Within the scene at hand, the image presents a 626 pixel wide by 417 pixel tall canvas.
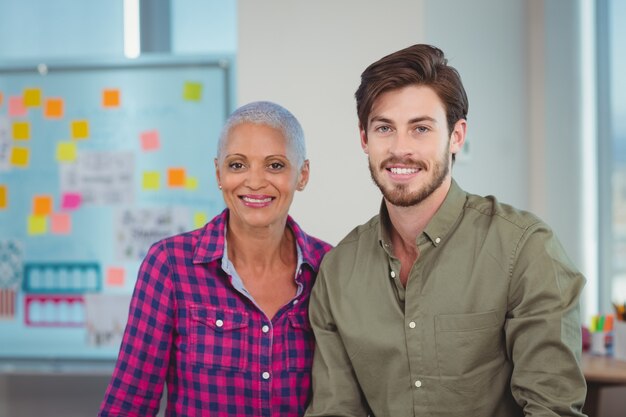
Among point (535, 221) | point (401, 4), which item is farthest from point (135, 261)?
point (535, 221)

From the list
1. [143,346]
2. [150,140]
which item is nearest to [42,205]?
[150,140]

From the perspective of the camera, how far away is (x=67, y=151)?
132 inches

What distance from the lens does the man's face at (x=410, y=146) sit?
5.60ft

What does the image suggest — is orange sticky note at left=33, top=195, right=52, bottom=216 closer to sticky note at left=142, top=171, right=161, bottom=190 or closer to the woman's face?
sticky note at left=142, top=171, right=161, bottom=190

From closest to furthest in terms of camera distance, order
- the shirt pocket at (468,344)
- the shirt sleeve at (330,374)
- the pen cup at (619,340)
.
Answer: the shirt pocket at (468,344) < the shirt sleeve at (330,374) < the pen cup at (619,340)

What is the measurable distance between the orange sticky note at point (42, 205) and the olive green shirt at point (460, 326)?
191 cm

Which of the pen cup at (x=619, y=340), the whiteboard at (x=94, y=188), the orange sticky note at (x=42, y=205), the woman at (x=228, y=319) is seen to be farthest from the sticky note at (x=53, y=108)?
the pen cup at (x=619, y=340)

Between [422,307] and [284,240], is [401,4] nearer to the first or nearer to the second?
[284,240]

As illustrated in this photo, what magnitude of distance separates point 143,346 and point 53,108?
1807 mm

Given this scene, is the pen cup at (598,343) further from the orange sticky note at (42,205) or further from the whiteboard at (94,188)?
the orange sticky note at (42,205)

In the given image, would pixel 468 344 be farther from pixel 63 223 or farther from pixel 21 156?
pixel 21 156

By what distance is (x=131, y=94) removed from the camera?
334 centimetres

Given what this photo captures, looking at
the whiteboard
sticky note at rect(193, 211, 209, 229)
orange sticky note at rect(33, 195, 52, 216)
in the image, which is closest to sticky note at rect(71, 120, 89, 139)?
the whiteboard

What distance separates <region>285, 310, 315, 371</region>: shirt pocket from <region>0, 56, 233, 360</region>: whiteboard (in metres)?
1.45
